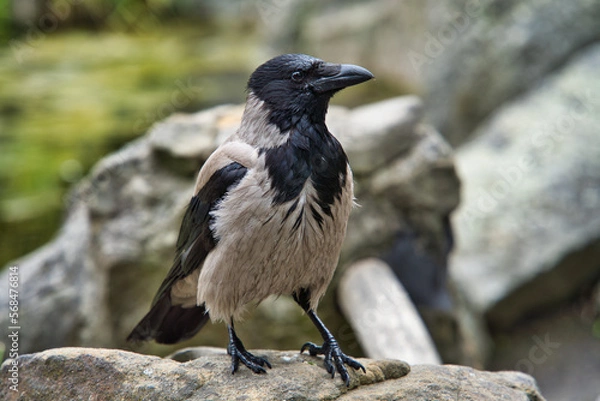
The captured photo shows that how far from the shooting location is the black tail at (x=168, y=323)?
4188 mm

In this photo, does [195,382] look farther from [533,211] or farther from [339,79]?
[533,211]

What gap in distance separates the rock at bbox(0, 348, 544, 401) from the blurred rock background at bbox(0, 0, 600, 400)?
2150mm

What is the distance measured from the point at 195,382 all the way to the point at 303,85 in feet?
4.94

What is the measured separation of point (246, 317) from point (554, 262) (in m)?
2.94

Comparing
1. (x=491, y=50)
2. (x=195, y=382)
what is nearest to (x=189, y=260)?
(x=195, y=382)

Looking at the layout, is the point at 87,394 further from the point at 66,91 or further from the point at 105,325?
the point at 66,91

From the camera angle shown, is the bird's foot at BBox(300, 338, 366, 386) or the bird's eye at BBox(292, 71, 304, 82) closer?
the bird's foot at BBox(300, 338, 366, 386)

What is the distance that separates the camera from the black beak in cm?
365

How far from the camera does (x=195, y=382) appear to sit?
326cm

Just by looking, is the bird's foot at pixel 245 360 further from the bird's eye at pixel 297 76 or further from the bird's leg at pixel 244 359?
the bird's eye at pixel 297 76

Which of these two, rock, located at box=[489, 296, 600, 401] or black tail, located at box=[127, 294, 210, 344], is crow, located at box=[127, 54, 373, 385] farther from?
rock, located at box=[489, 296, 600, 401]

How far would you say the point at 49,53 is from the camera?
15867mm

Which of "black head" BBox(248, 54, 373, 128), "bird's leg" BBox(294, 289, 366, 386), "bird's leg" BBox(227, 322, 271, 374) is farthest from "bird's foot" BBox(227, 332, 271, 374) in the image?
"black head" BBox(248, 54, 373, 128)

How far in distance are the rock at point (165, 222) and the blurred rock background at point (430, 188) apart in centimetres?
1
